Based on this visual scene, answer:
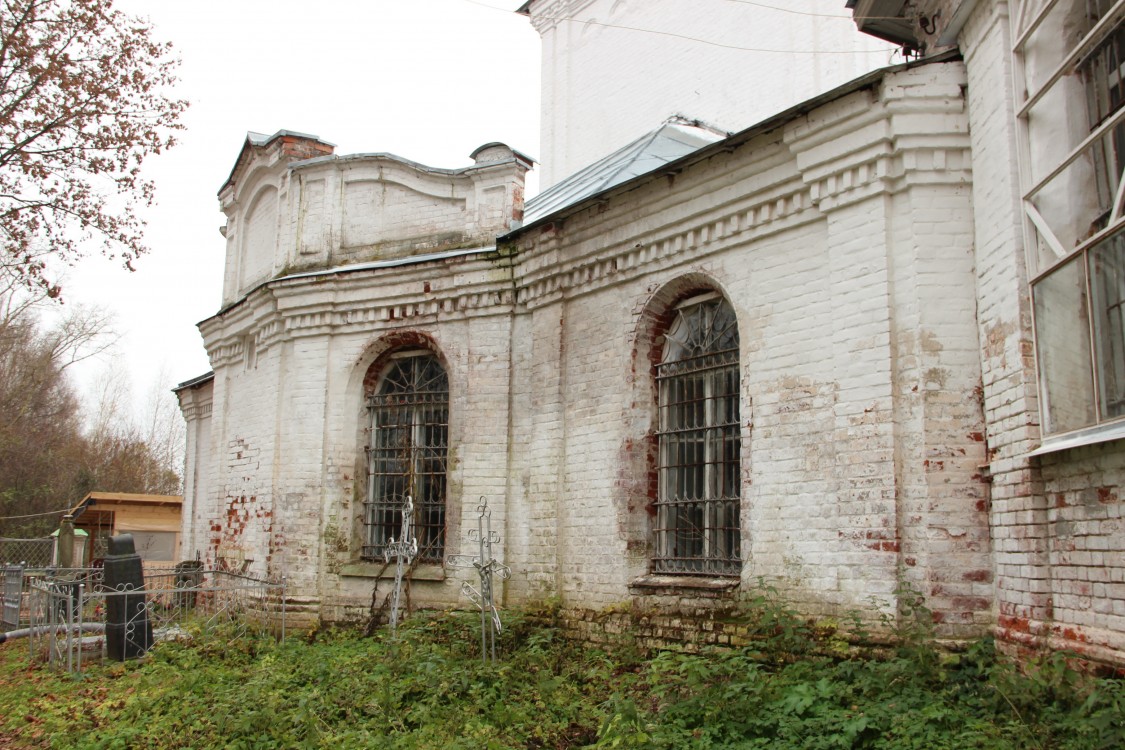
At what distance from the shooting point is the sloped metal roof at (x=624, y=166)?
10.7m

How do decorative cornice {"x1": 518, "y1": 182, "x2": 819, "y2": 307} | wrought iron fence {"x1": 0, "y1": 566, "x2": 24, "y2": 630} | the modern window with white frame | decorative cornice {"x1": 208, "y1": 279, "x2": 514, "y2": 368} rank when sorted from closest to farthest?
the modern window with white frame
decorative cornice {"x1": 518, "y1": 182, "x2": 819, "y2": 307}
decorative cornice {"x1": 208, "y1": 279, "x2": 514, "y2": 368}
wrought iron fence {"x1": 0, "y1": 566, "x2": 24, "y2": 630}

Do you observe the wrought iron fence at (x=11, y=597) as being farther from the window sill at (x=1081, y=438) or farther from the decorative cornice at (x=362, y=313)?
the window sill at (x=1081, y=438)

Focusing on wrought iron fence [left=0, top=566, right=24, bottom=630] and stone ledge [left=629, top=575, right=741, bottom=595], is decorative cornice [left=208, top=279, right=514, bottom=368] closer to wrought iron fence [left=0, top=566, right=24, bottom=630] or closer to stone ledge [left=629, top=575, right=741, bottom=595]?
stone ledge [left=629, top=575, right=741, bottom=595]

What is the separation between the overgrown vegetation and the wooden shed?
1273cm

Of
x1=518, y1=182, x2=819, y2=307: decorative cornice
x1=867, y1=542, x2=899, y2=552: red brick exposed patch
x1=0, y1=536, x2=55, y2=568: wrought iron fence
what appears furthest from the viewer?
x1=0, y1=536, x2=55, y2=568: wrought iron fence

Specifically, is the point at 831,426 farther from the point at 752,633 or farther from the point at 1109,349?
the point at 1109,349

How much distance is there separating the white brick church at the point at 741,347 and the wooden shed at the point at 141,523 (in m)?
7.84

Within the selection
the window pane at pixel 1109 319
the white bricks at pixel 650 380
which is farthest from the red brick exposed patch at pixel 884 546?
the window pane at pixel 1109 319

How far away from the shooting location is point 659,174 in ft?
27.0

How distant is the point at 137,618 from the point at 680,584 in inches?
229

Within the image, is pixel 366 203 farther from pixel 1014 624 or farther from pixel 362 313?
pixel 1014 624

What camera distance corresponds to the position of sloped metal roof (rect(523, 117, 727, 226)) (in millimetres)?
10703

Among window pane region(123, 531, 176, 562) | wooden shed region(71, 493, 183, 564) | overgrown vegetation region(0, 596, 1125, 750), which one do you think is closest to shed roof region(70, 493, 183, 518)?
wooden shed region(71, 493, 183, 564)

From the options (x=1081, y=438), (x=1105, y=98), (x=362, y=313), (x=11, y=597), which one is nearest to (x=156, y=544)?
(x=11, y=597)
